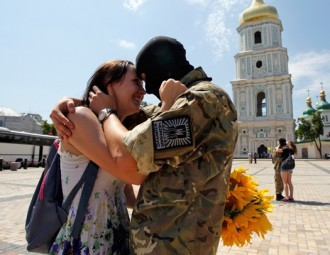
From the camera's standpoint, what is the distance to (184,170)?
121 centimetres

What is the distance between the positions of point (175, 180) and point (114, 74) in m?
0.66

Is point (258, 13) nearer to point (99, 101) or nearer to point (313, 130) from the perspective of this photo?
point (313, 130)

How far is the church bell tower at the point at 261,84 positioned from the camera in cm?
4988

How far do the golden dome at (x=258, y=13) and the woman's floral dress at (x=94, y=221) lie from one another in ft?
186

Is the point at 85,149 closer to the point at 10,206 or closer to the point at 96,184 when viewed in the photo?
the point at 96,184

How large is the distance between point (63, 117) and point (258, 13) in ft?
187

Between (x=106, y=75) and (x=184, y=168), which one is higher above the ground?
(x=106, y=75)

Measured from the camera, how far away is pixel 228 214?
154cm

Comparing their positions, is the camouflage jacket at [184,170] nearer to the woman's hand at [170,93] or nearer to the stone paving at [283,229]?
the woman's hand at [170,93]

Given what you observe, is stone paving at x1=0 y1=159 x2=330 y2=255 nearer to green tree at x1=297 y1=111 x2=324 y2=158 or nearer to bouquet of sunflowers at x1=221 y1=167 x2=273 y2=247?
bouquet of sunflowers at x1=221 y1=167 x2=273 y2=247

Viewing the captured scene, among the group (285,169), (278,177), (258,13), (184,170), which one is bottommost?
(278,177)

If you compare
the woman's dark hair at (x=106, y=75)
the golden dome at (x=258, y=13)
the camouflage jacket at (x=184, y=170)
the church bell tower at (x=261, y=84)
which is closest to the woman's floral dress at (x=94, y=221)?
the camouflage jacket at (x=184, y=170)

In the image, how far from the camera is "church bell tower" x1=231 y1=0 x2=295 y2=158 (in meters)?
49.9

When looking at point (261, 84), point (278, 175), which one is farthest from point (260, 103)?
point (278, 175)
